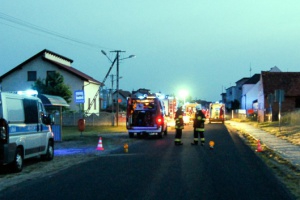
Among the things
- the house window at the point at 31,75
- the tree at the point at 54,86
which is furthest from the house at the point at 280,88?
the house window at the point at 31,75

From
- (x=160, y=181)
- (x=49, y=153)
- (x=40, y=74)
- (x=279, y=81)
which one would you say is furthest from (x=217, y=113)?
(x=160, y=181)

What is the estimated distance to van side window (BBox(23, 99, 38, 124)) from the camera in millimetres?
14453

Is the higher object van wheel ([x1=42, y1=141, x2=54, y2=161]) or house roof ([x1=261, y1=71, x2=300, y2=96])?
house roof ([x1=261, y1=71, x2=300, y2=96])

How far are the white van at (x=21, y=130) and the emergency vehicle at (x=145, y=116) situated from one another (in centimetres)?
1233

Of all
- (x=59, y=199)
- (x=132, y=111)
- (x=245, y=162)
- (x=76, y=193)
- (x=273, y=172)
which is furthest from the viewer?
(x=132, y=111)

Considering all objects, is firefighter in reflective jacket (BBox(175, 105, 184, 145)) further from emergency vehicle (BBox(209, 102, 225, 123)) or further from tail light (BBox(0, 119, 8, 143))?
emergency vehicle (BBox(209, 102, 225, 123))

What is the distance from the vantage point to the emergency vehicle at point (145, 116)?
28891 millimetres

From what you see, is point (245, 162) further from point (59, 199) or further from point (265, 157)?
point (59, 199)

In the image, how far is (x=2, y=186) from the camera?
11.0 metres

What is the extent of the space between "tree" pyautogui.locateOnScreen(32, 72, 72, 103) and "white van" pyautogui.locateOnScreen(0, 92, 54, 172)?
35.2 meters

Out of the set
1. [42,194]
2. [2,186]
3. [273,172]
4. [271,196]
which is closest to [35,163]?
[2,186]

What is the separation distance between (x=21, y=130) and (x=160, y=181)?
473 cm

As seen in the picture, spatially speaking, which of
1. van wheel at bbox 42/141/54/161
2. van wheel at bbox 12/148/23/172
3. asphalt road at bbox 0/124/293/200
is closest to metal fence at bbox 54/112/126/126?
van wheel at bbox 42/141/54/161

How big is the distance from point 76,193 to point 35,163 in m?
6.58
